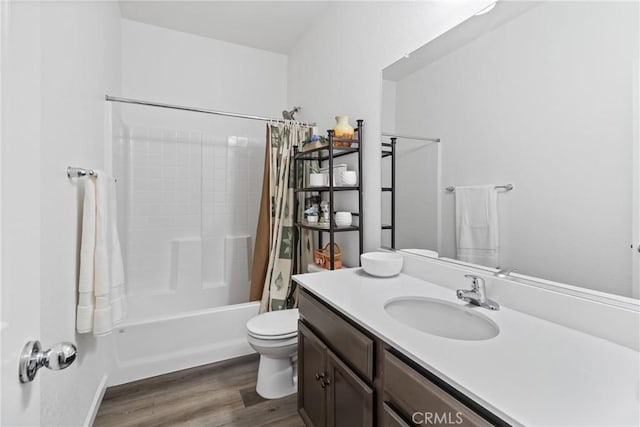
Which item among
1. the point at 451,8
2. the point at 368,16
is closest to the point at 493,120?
the point at 451,8

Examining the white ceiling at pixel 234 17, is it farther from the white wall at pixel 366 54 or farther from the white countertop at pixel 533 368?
the white countertop at pixel 533 368

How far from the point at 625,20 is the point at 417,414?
1.20 m

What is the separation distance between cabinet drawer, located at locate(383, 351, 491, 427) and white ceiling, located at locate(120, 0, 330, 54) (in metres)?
2.44

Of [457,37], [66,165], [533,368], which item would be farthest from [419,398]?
[66,165]

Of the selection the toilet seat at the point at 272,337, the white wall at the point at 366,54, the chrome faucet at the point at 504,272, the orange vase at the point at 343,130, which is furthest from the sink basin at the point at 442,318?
the orange vase at the point at 343,130

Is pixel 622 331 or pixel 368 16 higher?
pixel 368 16

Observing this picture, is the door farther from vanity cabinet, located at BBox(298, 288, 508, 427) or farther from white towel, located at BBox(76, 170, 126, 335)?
white towel, located at BBox(76, 170, 126, 335)

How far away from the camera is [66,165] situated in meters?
1.22

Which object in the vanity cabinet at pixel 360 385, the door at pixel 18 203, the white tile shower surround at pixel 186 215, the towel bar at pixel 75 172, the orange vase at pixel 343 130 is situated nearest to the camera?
the door at pixel 18 203

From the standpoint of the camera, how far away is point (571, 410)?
552 millimetres

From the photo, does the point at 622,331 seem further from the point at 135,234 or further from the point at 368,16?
the point at 135,234

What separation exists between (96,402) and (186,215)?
150 cm

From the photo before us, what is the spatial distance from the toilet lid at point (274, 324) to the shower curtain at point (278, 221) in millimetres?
330

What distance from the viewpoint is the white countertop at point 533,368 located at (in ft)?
1.82
